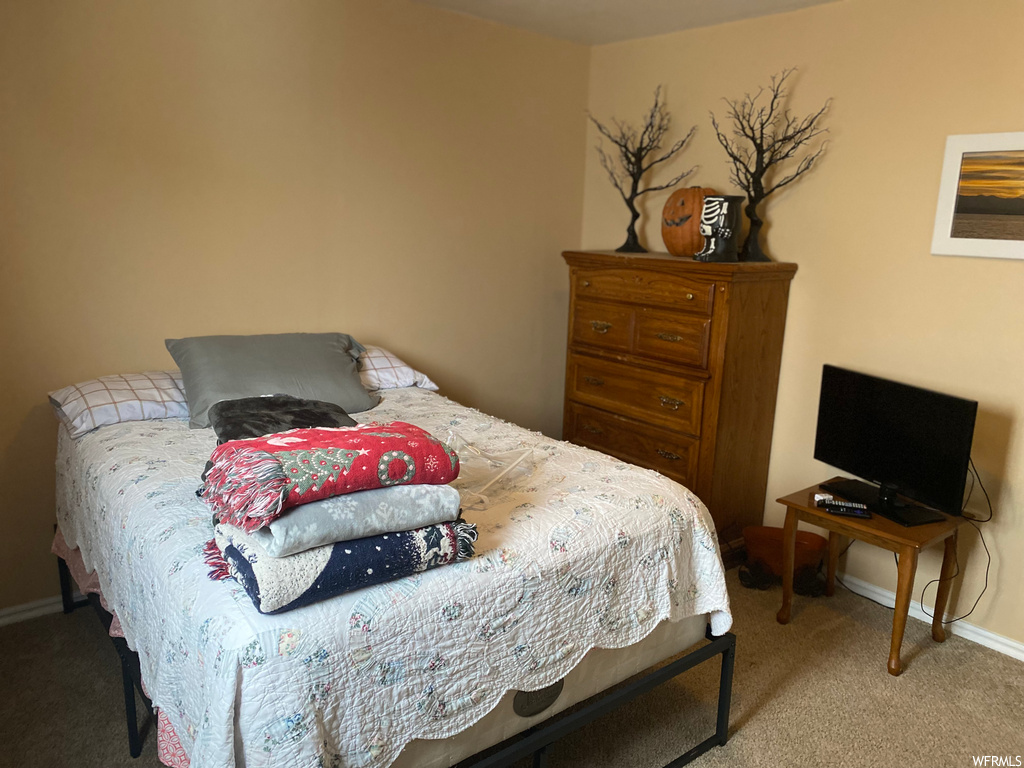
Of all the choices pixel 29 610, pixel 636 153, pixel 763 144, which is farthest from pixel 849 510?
pixel 29 610

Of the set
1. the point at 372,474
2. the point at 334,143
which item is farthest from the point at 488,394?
the point at 372,474

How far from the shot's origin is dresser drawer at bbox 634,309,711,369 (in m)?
3.08

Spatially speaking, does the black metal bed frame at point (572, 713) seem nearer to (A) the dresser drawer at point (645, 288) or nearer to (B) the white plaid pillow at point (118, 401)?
(B) the white plaid pillow at point (118, 401)

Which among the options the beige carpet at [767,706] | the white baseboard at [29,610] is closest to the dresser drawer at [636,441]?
the beige carpet at [767,706]

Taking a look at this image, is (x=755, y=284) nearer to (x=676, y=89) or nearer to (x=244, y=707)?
(x=676, y=89)

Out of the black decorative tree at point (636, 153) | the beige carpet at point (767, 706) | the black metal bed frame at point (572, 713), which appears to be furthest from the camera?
the black decorative tree at point (636, 153)

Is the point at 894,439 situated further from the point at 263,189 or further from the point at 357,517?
the point at 263,189

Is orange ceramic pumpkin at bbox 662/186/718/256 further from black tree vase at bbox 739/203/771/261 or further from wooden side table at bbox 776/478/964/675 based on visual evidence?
wooden side table at bbox 776/478/964/675

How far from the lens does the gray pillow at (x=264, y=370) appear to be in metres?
2.55

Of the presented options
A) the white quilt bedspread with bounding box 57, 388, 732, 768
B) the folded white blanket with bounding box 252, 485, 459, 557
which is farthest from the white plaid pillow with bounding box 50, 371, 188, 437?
the folded white blanket with bounding box 252, 485, 459, 557

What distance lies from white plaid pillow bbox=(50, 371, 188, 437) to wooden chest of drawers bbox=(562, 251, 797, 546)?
72.1 inches

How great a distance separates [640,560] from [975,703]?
142cm

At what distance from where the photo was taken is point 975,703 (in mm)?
2418

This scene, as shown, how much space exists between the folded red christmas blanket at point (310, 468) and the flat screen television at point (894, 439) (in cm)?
176
